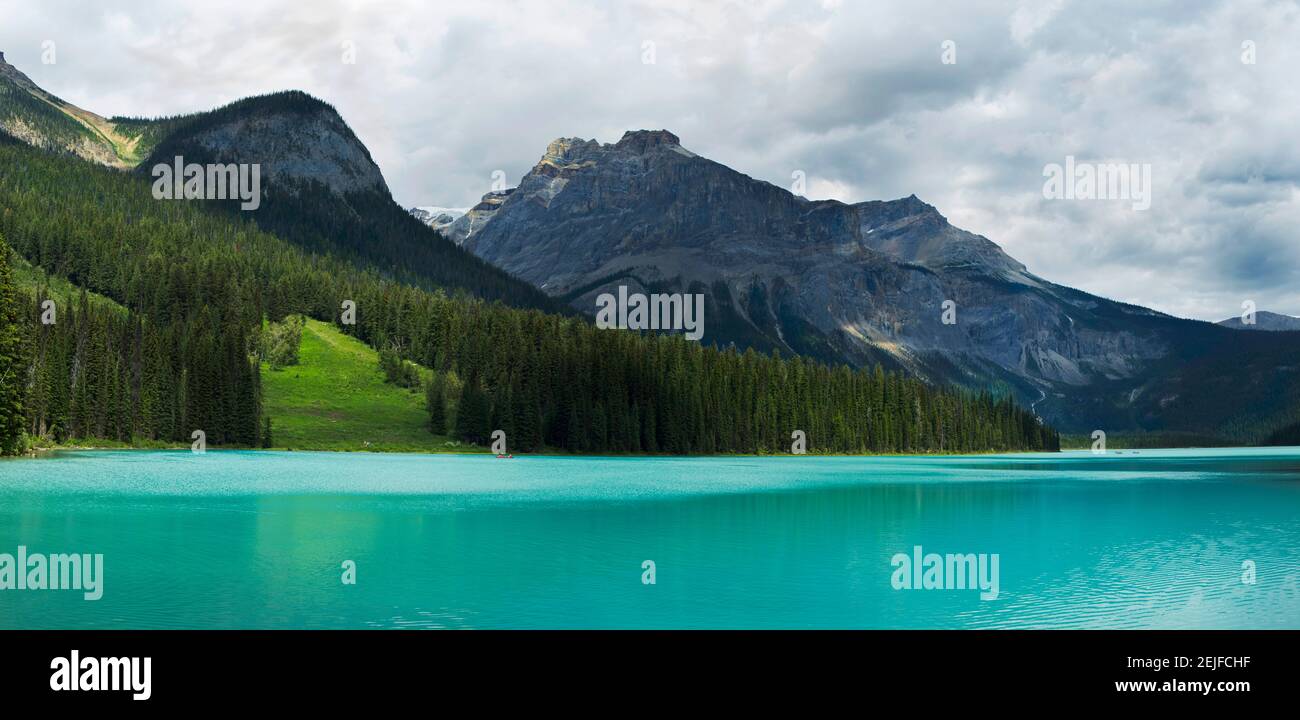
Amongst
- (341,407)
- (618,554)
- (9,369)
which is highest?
(9,369)

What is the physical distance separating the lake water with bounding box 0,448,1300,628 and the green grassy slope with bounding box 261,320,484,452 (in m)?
76.4

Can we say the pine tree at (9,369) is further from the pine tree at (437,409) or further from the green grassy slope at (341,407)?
the pine tree at (437,409)

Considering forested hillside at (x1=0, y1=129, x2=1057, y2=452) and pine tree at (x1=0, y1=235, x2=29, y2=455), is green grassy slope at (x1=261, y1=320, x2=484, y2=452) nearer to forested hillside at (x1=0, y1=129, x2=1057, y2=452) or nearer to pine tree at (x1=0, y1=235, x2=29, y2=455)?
forested hillside at (x1=0, y1=129, x2=1057, y2=452)

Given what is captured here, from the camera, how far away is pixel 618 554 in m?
39.1

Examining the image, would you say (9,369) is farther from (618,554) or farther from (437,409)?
(618,554)

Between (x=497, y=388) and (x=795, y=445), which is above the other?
(x=497, y=388)

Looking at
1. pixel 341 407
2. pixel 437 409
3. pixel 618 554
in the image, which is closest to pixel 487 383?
pixel 437 409

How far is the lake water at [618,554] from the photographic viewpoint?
27.5 metres

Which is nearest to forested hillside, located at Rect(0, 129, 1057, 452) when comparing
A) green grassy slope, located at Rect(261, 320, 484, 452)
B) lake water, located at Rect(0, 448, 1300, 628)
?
green grassy slope, located at Rect(261, 320, 484, 452)

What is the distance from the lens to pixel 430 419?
547 ft

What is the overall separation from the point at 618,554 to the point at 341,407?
140 meters

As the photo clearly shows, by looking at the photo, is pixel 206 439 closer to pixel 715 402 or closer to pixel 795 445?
pixel 715 402
